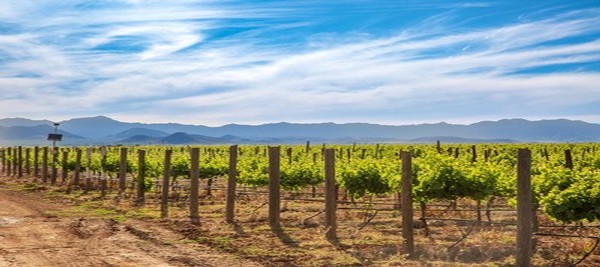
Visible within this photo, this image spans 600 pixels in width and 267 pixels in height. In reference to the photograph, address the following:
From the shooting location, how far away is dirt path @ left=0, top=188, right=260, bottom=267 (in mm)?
14875

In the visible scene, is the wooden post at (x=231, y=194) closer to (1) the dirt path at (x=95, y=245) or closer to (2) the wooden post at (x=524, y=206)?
(1) the dirt path at (x=95, y=245)

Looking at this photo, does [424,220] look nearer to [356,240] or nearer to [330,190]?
[356,240]

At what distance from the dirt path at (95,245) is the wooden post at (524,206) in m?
6.22

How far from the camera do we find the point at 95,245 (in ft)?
55.9

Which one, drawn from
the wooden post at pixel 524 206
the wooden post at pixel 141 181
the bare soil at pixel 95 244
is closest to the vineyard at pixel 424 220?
the wooden post at pixel 524 206

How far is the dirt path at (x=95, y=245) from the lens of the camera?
14.9 meters

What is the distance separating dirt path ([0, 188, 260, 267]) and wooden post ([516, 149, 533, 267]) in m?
6.22

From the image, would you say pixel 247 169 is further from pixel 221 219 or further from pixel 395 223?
pixel 395 223

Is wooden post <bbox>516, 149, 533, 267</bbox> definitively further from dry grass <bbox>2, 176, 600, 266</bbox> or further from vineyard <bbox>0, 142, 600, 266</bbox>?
dry grass <bbox>2, 176, 600, 266</bbox>

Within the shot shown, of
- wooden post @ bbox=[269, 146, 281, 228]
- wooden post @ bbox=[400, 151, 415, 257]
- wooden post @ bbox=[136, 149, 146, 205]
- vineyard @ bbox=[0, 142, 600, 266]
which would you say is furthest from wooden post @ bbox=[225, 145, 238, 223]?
wooden post @ bbox=[136, 149, 146, 205]

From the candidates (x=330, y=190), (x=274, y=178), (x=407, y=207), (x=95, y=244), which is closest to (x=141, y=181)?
(x=274, y=178)

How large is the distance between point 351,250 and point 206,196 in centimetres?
1804

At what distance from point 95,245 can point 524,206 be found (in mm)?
11399

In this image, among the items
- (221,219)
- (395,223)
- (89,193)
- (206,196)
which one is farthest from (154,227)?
(89,193)
